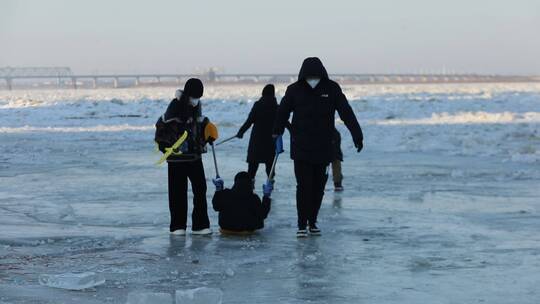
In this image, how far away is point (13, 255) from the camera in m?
7.60

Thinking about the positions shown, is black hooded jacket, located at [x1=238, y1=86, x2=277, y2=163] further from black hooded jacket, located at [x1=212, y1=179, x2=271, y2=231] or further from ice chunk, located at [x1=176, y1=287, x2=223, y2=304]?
ice chunk, located at [x1=176, y1=287, x2=223, y2=304]

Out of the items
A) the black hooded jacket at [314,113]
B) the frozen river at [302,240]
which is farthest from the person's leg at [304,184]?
the frozen river at [302,240]

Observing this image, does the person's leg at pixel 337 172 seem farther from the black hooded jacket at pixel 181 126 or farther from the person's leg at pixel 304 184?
the black hooded jacket at pixel 181 126

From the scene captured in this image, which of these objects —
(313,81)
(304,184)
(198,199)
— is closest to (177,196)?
(198,199)

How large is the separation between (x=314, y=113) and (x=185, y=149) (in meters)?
1.24

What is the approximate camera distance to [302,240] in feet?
27.3

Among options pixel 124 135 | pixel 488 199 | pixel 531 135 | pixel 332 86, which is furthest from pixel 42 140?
pixel 332 86

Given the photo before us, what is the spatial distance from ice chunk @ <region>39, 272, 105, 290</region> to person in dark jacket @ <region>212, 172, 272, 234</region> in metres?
2.43

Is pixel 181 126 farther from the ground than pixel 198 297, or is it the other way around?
pixel 181 126

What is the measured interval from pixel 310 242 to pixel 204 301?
2.81 metres

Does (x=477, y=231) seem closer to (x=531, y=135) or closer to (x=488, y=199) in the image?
(x=488, y=199)

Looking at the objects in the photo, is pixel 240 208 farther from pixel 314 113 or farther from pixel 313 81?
pixel 313 81

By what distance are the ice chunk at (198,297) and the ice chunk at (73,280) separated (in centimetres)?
92

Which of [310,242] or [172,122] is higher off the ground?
[172,122]
